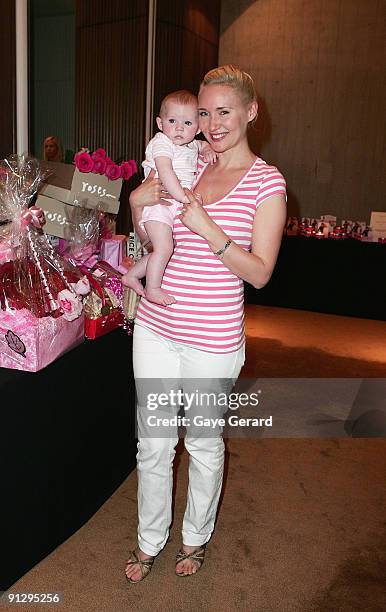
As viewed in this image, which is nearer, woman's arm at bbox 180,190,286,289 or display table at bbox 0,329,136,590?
woman's arm at bbox 180,190,286,289

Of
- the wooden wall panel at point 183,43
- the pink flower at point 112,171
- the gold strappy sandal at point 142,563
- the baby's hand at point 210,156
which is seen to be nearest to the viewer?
the baby's hand at point 210,156

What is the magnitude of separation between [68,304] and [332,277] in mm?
3941

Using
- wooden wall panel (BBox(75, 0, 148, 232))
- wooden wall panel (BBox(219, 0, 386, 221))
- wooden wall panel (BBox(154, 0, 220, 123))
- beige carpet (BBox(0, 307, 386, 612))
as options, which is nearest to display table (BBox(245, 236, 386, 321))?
wooden wall panel (BBox(219, 0, 386, 221))

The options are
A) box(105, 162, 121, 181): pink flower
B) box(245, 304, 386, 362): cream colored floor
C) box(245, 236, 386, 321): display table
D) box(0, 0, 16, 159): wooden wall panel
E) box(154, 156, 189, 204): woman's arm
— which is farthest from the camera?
box(245, 236, 386, 321): display table

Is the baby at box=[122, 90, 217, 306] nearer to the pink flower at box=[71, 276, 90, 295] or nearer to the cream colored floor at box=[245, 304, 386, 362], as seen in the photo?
the pink flower at box=[71, 276, 90, 295]

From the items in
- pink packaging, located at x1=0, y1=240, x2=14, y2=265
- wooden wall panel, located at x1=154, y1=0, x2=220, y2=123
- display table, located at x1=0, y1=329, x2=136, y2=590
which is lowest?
display table, located at x1=0, y1=329, x2=136, y2=590

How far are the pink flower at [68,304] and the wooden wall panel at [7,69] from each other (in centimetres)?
187

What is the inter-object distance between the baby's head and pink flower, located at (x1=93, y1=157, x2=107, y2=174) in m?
0.45

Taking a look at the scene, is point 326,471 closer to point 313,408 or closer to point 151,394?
point 313,408

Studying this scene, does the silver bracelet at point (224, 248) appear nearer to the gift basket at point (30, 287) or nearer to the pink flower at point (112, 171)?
the gift basket at point (30, 287)

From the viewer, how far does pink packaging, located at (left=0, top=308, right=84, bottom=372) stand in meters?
1.65

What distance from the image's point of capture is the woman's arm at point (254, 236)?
57.6 inches

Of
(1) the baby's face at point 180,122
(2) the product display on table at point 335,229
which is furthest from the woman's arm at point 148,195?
(2) the product display on table at point 335,229

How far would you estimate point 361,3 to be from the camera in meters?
5.80
